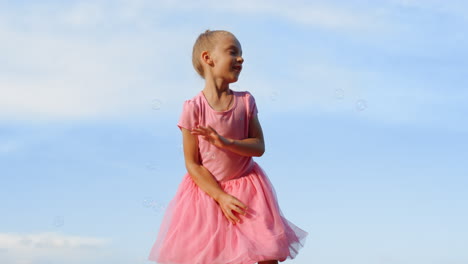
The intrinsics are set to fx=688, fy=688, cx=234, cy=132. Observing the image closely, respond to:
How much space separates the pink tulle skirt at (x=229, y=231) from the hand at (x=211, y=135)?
0.53 metres

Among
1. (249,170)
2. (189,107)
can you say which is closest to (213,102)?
(189,107)

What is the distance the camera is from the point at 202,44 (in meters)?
6.40

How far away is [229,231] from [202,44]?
1.74 meters

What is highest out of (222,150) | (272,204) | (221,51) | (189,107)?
(221,51)

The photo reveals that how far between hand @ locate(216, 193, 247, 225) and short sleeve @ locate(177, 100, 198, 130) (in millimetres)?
705

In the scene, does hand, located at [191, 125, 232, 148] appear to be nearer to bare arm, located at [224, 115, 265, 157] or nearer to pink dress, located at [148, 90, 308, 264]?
bare arm, located at [224, 115, 265, 157]

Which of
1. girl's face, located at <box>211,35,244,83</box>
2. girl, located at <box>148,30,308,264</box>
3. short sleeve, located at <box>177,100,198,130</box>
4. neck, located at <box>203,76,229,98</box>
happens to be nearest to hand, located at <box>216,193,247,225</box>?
girl, located at <box>148,30,308,264</box>

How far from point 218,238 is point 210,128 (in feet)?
3.24

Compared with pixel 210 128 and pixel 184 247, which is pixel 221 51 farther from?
pixel 184 247

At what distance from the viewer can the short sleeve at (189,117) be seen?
244 inches

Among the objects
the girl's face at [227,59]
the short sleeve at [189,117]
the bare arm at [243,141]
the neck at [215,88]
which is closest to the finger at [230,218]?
the bare arm at [243,141]

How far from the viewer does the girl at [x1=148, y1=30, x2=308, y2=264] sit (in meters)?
5.98

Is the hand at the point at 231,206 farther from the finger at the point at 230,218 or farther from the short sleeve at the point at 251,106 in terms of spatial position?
the short sleeve at the point at 251,106

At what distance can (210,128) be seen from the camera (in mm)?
5797
